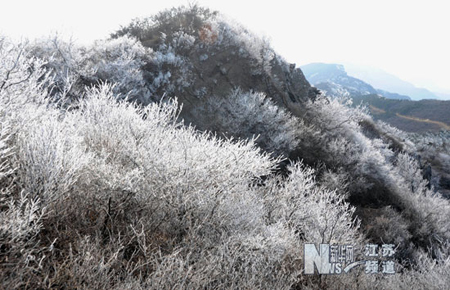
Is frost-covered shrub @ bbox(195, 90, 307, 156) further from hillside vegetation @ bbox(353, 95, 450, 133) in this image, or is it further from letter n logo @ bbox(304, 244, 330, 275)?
→ hillside vegetation @ bbox(353, 95, 450, 133)

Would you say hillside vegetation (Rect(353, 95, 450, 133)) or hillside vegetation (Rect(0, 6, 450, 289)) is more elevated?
hillside vegetation (Rect(353, 95, 450, 133))

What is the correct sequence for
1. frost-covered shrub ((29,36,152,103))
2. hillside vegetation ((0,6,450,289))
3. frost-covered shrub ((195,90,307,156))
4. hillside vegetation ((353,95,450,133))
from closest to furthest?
hillside vegetation ((0,6,450,289)), frost-covered shrub ((29,36,152,103)), frost-covered shrub ((195,90,307,156)), hillside vegetation ((353,95,450,133))

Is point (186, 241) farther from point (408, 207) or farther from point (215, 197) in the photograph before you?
point (408, 207)

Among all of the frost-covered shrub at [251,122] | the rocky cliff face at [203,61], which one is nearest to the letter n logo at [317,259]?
the frost-covered shrub at [251,122]

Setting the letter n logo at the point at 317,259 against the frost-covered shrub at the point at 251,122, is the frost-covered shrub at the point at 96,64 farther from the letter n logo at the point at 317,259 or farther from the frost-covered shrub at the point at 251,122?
the letter n logo at the point at 317,259

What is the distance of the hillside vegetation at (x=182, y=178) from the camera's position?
5457mm

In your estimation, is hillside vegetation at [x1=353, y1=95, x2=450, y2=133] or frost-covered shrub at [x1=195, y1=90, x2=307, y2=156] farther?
hillside vegetation at [x1=353, y1=95, x2=450, y2=133]

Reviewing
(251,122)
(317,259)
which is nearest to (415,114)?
(251,122)

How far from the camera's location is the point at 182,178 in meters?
7.88

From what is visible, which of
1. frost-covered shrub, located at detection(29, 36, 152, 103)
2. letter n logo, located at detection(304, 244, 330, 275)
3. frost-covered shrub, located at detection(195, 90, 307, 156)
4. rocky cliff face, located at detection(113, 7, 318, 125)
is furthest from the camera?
rocky cliff face, located at detection(113, 7, 318, 125)

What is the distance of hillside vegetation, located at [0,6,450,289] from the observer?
17.9 feet

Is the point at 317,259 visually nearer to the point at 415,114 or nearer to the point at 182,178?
the point at 182,178

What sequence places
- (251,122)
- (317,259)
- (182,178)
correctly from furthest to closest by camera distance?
(251,122) → (317,259) → (182,178)

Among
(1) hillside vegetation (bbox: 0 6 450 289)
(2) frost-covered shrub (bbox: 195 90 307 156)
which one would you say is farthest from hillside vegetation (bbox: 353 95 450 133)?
(2) frost-covered shrub (bbox: 195 90 307 156)
